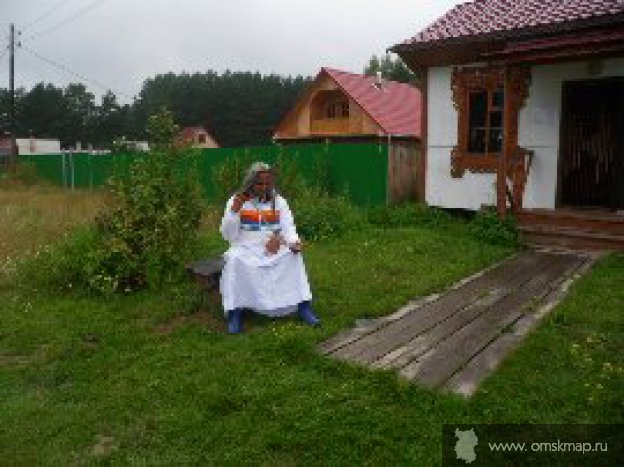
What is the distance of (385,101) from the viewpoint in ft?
107

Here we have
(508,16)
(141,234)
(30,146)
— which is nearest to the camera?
(141,234)

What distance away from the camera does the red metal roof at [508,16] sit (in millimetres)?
10375

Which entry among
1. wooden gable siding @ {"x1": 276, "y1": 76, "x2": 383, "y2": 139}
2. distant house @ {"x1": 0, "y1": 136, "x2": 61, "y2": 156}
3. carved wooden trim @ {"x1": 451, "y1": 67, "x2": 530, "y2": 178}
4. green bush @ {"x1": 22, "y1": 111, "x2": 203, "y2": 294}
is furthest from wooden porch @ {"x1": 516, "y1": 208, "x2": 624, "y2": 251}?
distant house @ {"x1": 0, "y1": 136, "x2": 61, "y2": 156}

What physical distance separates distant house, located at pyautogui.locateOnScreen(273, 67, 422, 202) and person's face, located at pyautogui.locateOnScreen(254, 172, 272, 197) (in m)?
22.3

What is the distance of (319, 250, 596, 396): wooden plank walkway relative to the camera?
4746 millimetres

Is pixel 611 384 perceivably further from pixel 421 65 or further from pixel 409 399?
pixel 421 65

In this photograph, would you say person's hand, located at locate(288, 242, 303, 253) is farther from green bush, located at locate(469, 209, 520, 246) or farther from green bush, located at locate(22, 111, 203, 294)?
green bush, located at locate(469, 209, 520, 246)

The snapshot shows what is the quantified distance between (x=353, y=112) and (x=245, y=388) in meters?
28.8

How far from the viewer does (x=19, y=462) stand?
3.61 metres

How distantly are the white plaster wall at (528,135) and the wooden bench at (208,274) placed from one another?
716 centimetres

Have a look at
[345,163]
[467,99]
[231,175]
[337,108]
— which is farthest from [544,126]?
[337,108]

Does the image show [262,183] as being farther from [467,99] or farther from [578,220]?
[467,99]

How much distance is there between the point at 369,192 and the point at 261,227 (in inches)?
352

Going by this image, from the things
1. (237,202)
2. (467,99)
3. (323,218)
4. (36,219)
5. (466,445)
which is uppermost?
(467,99)
